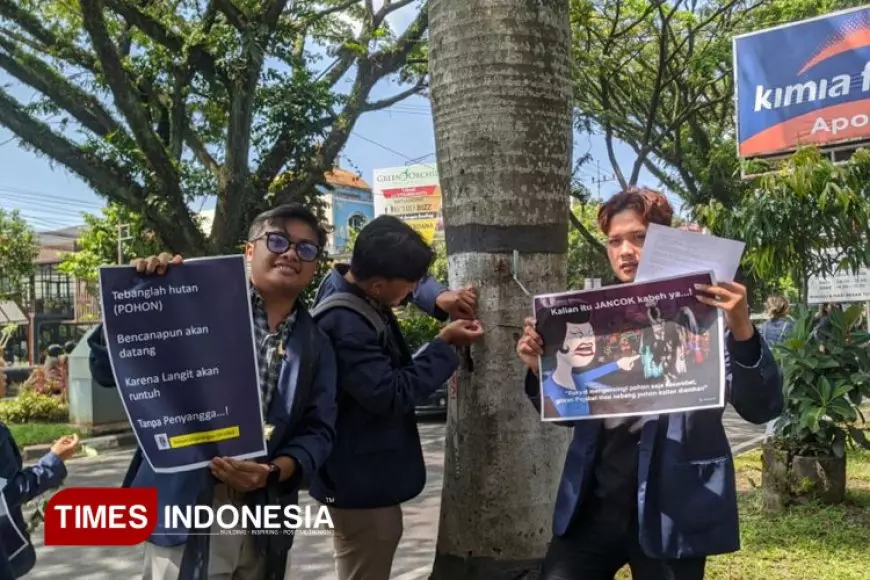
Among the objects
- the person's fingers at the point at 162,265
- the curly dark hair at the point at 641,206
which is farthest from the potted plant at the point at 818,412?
the person's fingers at the point at 162,265

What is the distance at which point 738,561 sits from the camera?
4.64 metres

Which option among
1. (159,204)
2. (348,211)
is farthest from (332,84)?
(348,211)

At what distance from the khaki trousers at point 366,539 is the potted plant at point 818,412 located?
426 centimetres

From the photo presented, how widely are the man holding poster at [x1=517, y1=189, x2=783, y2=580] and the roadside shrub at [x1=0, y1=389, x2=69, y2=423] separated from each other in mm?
12798

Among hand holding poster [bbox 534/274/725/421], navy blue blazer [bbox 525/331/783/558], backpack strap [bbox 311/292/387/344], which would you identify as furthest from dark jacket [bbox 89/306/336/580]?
navy blue blazer [bbox 525/331/783/558]

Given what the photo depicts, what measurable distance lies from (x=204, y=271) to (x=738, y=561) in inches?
151

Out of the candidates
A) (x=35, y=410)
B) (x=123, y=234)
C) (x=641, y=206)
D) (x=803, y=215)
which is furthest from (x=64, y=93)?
(x=641, y=206)

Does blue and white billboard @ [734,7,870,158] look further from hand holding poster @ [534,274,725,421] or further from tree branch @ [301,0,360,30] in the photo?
hand holding poster @ [534,274,725,421]

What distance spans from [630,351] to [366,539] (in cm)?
107

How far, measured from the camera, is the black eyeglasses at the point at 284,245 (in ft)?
7.83

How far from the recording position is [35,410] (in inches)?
513

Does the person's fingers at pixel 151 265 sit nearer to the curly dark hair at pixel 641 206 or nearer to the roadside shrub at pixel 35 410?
the curly dark hair at pixel 641 206

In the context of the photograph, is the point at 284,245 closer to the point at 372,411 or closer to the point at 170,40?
the point at 372,411

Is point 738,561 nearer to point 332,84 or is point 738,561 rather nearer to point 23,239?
point 332,84
